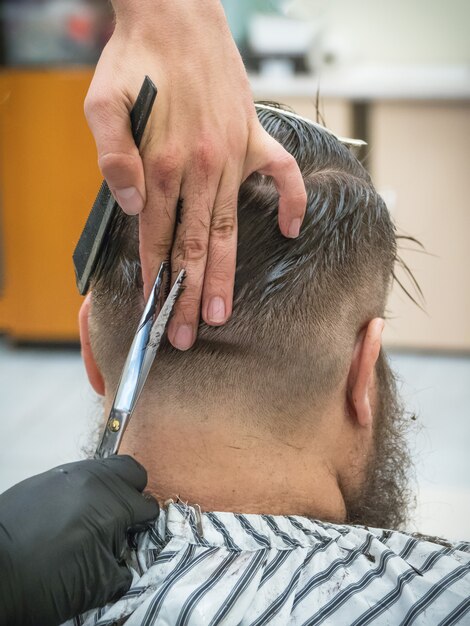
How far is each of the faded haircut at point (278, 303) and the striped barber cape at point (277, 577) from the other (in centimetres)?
16

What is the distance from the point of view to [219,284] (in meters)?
1.09

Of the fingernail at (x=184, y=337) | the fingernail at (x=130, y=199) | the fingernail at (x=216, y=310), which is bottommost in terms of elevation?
the fingernail at (x=184, y=337)

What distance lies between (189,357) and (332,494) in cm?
31

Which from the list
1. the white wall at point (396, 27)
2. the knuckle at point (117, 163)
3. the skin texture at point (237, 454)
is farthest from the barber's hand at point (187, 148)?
the white wall at point (396, 27)

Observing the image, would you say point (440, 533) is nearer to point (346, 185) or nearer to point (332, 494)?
point (332, 494)

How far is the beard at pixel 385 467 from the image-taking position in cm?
137

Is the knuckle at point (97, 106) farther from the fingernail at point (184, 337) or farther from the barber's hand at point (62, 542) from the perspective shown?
the barber's hand at point (62, 542)

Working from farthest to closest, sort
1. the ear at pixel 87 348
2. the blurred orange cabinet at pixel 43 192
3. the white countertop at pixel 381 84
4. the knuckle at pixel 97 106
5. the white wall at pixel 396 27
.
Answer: the white wall at pixel 396 27, the blurred orange cabinet at pixel 43 192, the white countertop at pixel 381 84, the ear at pixel 87 348, the knuckle at pixel 97 106

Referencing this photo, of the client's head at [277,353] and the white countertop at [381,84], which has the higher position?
the white countertop at [381,84]

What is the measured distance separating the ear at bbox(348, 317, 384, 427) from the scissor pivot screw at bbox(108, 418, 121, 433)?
358 mm

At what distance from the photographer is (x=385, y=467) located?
1417 mm

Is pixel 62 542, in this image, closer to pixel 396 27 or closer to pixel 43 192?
pixel 43 192

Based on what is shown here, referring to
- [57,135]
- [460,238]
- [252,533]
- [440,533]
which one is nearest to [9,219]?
[57,135]

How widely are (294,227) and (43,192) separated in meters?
3.47
